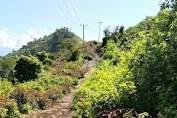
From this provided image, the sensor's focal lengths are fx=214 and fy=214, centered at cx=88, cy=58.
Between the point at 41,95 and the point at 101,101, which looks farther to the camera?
the point at 41,95

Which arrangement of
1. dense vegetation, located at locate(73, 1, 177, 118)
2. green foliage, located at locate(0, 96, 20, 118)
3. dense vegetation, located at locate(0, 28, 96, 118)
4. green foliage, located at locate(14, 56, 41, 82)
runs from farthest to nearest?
green foliage, located at locate(14, 56, 41, 82), dense vegetation, located at locate(0, 28, 96, 118), green foliage, located at locate(0, 96, 20, 118), dense vegetation, located at locate(73, 1, 177, 118)

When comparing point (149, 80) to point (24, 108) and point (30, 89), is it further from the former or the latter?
point (30, 89)

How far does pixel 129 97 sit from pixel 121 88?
25 cm

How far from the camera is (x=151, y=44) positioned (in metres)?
4.61

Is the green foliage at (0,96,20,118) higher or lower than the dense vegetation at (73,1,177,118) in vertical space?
lower

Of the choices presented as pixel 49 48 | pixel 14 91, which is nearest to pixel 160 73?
pixel 14 91

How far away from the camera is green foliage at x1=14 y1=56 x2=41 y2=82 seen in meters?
28.1

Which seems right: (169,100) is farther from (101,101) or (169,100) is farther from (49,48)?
(49,48)

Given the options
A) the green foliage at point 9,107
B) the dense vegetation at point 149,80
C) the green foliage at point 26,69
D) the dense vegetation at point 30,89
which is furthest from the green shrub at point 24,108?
the green foliage at point 26,69

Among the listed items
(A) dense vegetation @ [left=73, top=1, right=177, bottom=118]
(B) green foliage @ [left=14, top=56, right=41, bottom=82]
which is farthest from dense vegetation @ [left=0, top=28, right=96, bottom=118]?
(A) dense vegetation @ [left=73, top=1, right=177, bottom=118]

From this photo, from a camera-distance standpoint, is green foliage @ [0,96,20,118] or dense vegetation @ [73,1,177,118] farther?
green foliage @ [0,96,20,118]

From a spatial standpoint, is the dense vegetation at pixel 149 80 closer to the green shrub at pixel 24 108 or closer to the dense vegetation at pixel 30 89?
the dense vegetation at pixel 30 89

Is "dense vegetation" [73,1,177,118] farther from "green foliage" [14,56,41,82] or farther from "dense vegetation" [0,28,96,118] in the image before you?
"green foliage" [14,56,41,82]

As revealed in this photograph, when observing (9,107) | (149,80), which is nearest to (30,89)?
(9,107)
